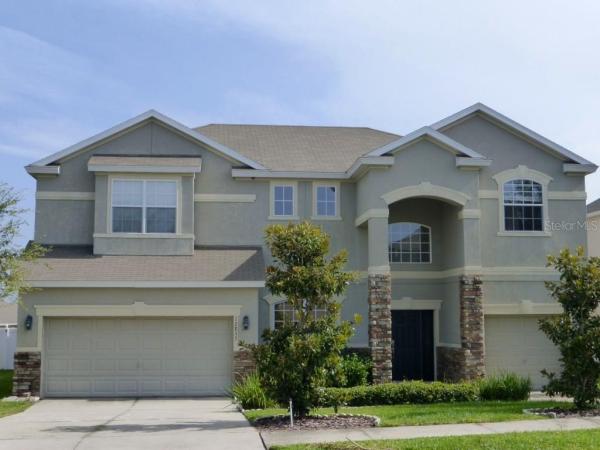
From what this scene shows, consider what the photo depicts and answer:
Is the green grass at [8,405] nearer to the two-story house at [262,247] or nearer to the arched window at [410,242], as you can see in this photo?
the two-story house at [262,247]

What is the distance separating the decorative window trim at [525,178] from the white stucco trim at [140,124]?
24.4ft

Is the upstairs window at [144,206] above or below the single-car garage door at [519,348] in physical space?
above

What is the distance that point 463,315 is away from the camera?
22281mm

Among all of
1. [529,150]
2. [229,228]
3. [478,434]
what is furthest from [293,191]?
[478,434]

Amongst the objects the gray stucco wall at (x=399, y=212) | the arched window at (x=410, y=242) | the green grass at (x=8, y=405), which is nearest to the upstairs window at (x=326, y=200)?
the gray stucco wall at (x=399, y=212)

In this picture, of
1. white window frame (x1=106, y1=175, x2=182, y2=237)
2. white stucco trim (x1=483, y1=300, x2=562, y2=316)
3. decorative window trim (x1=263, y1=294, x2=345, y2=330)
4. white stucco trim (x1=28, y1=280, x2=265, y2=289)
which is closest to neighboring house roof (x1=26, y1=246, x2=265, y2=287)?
white stucco trim (x1=28, y1=280, x2=265, y2=289)

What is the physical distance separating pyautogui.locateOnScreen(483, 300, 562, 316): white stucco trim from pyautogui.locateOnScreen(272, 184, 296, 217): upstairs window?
21.8 ft

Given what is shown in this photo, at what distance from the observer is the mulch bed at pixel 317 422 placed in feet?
44.7

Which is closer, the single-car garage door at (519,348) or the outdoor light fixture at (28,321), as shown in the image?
the outdoor light fixture at (28,321)

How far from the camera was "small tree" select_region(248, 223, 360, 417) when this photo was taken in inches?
564

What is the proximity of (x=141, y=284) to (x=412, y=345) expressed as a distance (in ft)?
29.5

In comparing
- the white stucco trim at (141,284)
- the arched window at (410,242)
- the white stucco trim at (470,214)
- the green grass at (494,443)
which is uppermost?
the white stucco trim at (470,214)

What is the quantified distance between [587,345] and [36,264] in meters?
14.6

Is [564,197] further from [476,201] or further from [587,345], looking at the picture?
[587,345]
